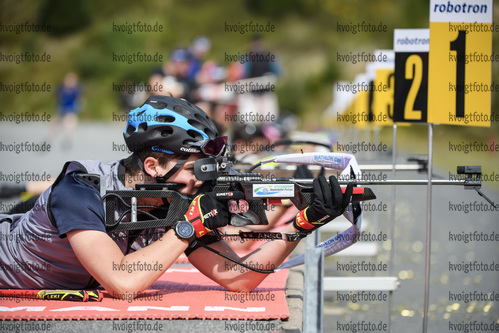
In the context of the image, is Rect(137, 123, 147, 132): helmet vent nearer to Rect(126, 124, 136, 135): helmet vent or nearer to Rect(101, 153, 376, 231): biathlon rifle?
Rect(126, 124, 136, 135): helmet vent

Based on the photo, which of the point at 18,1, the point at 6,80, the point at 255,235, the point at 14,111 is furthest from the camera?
the point at 6,80

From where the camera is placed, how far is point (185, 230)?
4129 mm

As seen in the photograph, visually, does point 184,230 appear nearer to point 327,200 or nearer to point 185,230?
point 185,230

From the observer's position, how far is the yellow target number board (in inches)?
205

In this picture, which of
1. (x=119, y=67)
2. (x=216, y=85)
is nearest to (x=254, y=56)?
(x=216, y=85)

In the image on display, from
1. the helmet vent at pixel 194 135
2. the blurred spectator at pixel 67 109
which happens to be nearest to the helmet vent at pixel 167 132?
the helmet vent at pixel 194 135

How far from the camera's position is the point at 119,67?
45625 millimetres

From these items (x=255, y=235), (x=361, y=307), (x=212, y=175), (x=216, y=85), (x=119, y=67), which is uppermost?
(x=119, y=67)

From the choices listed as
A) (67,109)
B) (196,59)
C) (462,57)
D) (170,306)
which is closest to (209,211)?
(170,306)

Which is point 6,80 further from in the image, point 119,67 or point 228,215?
Result: point 228,215

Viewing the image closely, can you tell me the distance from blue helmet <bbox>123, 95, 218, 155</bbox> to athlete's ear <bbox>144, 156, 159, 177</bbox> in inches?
2.9

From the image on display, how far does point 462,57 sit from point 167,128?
238cm

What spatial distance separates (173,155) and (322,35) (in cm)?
5261

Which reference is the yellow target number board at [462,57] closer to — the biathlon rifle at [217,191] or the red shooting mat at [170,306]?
the biathlon rifle at [217,191]
